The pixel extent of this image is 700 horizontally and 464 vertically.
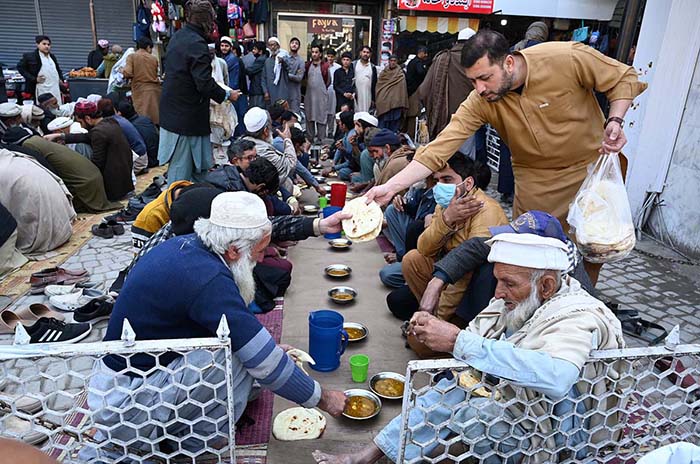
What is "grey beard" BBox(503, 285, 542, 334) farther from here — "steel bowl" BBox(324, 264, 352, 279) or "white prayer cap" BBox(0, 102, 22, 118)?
"white prayer cap" BBox(0, 102, 22, 118)

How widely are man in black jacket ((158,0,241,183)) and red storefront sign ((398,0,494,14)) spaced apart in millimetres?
7660

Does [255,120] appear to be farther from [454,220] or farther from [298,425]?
[298,425]

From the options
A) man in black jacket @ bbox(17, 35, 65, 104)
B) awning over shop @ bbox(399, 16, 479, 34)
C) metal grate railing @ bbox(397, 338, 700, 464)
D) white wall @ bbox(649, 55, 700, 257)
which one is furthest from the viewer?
awning over shop @ bbox(399, 16, 479, 34)

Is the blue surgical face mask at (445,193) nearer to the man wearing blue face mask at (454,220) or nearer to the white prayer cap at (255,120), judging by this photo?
the man wearing blue face mask at (454,220)

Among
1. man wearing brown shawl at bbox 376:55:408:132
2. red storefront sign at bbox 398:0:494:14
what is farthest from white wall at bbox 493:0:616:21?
man wearing brown shawl at bbox 376:55:408:132

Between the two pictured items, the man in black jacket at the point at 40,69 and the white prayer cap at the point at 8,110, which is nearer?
the white prayer cap at the point at 8,110

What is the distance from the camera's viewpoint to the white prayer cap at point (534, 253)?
1.99 meters

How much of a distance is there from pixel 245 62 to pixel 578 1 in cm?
794

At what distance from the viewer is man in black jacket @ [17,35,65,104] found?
999 cm

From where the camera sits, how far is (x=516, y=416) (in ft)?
6.47

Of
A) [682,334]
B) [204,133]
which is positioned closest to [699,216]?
[682,334]

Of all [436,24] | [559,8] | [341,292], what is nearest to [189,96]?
[341,292]

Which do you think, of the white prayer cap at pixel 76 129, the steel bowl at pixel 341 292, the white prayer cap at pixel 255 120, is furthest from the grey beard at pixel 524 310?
the white prayer cap at pixel 76 129

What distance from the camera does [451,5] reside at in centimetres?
1201
